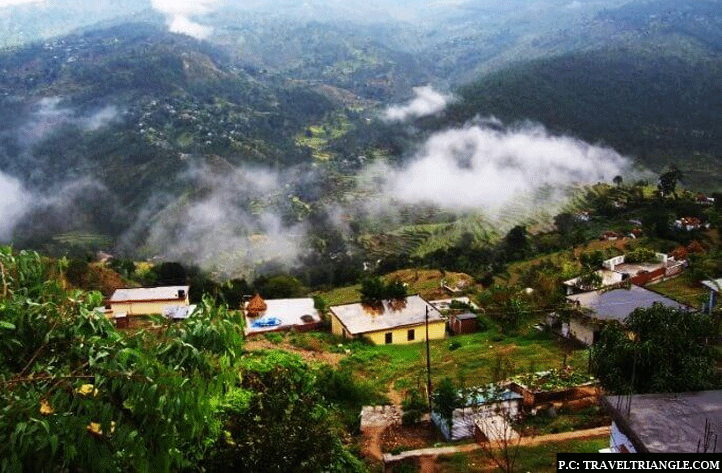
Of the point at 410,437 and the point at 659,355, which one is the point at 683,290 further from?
the point at 410,437

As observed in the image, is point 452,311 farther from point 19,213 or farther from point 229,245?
point 19,213

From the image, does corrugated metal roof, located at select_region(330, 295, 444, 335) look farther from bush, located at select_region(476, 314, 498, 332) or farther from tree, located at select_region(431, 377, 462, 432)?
tree, located at select_region(431, 377, 462, 432)

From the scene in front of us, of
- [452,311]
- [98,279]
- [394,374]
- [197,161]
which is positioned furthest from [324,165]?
[394,374]

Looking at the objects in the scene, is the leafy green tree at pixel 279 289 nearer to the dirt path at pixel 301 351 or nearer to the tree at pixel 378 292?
the tree at pixel 378 292

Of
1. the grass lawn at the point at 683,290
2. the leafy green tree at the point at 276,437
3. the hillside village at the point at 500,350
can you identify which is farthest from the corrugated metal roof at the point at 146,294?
the leafy green tree at the point at 276,437

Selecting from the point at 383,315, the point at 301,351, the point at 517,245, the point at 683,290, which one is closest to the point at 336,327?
the point at 383,315

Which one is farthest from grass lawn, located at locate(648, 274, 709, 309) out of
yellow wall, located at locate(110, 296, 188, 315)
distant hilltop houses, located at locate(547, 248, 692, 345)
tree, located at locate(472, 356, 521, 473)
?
yellow wall, located at locate(110, 296, 188, 315)
